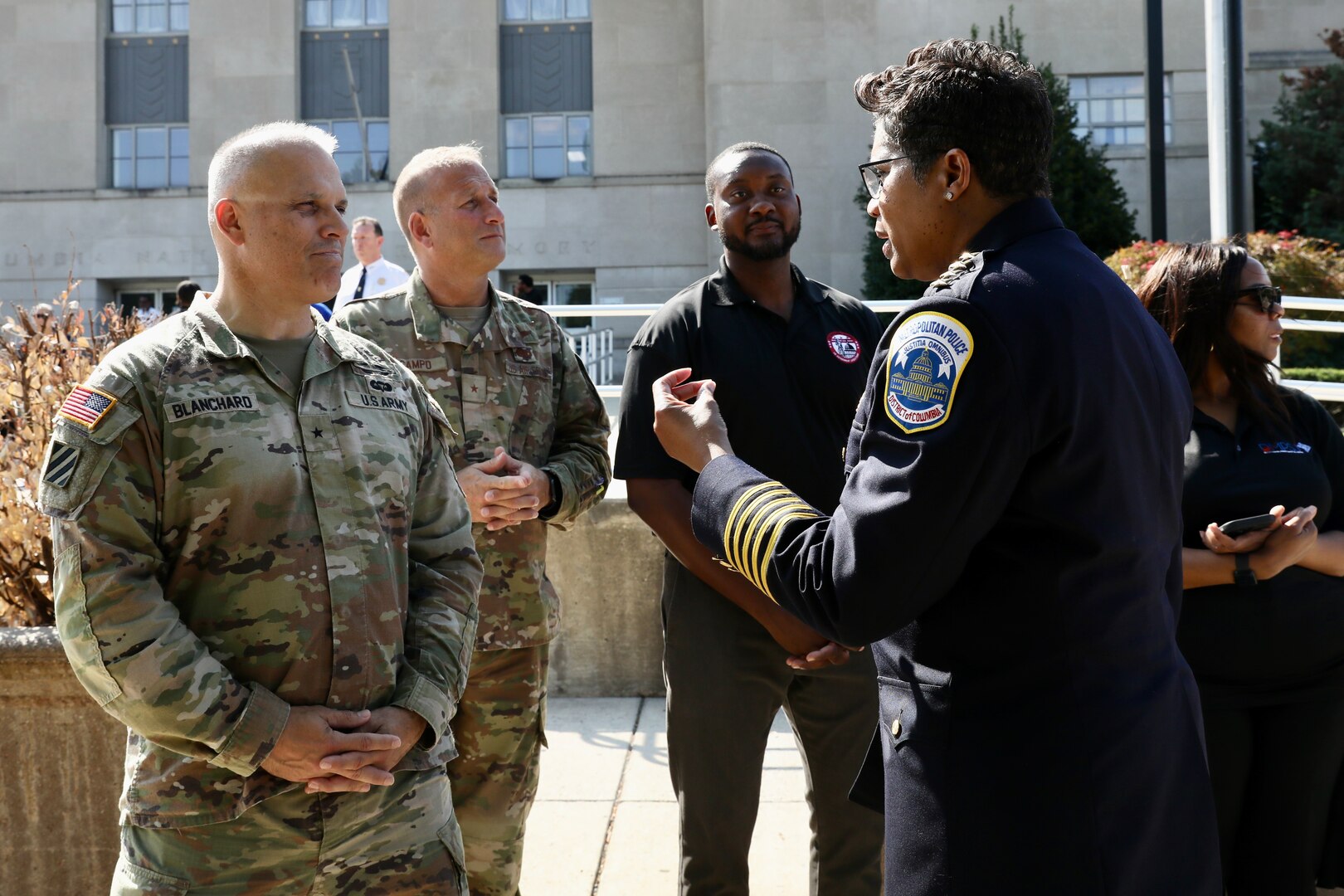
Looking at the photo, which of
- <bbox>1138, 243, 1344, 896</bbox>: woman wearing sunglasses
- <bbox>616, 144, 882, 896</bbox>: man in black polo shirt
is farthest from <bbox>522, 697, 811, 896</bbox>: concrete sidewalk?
<bbox>1138, 243, 1344, 896</bbox>: woman wearing sunglasses

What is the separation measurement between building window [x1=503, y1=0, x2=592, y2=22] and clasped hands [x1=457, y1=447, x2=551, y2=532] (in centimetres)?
2526

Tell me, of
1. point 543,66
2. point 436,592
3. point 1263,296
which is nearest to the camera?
point 436,592

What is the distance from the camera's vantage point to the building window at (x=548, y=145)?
27.0 meters

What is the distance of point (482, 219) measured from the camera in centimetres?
367

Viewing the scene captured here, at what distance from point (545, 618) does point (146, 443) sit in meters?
1.53

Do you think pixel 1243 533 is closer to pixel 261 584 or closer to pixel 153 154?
pixel 261 584

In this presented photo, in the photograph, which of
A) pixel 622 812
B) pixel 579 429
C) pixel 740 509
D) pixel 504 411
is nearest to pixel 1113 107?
pixel 622 812

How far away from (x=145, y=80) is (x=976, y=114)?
2928 centimetres

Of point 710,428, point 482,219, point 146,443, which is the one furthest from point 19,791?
point 710,428

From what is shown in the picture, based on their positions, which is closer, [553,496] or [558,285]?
[553,496]

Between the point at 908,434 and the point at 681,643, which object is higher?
the point at 908,434

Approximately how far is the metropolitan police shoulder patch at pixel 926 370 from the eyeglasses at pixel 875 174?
32 centimetres

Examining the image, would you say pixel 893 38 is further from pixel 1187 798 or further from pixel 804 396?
pixel 1187 798

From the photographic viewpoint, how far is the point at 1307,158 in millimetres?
22188
